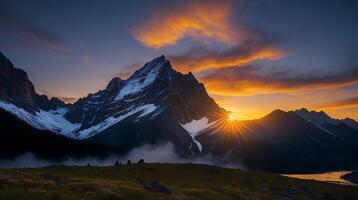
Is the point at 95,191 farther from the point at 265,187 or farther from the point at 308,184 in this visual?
the point at 308,184

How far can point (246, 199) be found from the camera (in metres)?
81.2

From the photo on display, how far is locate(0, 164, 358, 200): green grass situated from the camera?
204 ft

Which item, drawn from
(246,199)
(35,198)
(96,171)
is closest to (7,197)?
(35,198)

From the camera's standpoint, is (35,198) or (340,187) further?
(340,187)

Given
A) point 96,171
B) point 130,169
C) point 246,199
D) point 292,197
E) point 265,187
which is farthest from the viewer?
point 130,169

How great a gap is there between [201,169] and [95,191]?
241 ft

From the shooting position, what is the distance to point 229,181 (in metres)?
117

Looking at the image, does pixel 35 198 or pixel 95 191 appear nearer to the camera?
pixel 35 198

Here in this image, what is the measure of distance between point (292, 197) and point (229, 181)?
70.5 ft

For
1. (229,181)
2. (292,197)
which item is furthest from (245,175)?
(292,197)

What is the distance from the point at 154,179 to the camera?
365 ft

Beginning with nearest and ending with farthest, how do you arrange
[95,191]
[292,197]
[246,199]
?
[95,191]
[246,199]
[292,197]

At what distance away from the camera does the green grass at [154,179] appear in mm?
62312

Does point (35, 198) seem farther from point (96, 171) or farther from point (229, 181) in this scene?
point (229, 181)
